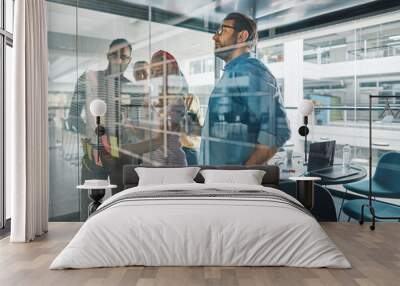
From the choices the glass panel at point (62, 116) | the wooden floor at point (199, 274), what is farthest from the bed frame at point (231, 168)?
the wooden floor at point (199, 274)

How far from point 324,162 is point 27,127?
3.85 m

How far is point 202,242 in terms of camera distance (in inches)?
169

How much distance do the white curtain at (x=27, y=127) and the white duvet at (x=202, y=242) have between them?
1.35 metres

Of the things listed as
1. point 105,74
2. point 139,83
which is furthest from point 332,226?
point 105,74

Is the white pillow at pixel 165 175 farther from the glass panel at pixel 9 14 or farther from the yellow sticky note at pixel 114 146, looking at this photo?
the glass panel at pixel 9 14

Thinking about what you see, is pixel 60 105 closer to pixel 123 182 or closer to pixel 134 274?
pixel 123 182

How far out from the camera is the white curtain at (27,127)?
17.7 feet

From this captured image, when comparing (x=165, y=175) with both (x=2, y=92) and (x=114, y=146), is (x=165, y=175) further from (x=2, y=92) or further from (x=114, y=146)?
(x=2, y=92)

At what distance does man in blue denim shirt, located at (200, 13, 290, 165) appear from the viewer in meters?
6.94

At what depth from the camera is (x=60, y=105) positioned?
693cm

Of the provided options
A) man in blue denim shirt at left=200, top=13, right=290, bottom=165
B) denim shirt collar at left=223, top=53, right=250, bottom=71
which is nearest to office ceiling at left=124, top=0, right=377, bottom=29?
man in blue denim shirt at left=200, top=13, right=290, bottom=165

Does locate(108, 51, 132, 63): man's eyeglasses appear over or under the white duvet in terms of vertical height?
over

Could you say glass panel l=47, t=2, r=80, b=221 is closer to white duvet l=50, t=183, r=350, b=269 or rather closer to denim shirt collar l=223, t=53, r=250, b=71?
denim shirt collar l=223, t=53, r=250, b=71

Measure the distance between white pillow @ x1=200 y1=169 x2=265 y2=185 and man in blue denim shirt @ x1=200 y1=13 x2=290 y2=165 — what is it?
618mm
